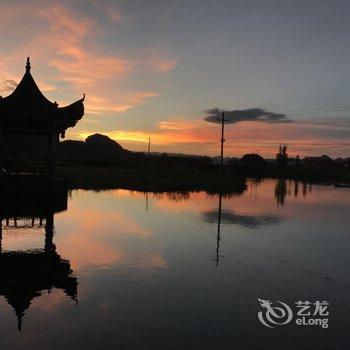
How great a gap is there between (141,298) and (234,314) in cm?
217

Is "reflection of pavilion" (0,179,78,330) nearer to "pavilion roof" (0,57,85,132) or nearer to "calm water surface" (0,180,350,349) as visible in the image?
"calm water surface" (0,180,350,349)

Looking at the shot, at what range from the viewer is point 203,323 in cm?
814

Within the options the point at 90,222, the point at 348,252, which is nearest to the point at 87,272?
the point at 90,222

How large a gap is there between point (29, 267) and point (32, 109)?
15.4 metres

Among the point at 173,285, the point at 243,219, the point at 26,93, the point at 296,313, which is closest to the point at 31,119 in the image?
the point at 26,93

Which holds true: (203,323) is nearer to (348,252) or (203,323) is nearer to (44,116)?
(348,252)

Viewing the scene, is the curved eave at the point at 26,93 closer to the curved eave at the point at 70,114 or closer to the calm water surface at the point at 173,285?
the curved eave at the point at 70,114

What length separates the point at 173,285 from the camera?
10477 mm

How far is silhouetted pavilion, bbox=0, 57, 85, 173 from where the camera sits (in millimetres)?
23969

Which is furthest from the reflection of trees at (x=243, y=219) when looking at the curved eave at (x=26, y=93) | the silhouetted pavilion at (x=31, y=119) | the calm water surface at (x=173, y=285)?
the curved eave at (x=26, y=93)

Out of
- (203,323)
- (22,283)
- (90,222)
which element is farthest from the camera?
(90,222)

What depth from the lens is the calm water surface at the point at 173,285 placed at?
7.50 meters

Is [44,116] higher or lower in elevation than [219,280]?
higher

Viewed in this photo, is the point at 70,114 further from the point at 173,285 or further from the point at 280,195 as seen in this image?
the point at 280,195
